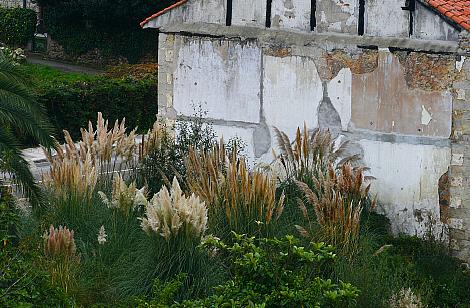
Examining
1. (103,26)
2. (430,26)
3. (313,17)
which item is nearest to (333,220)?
(430,26)

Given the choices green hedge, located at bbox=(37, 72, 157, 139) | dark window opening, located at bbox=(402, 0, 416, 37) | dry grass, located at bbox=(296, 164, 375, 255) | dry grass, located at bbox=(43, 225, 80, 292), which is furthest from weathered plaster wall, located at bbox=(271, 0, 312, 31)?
green hedge, located at bbox=(37, 72, 157, 139)

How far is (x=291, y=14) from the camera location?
51.4ft

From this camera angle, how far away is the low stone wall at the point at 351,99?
47.8ft

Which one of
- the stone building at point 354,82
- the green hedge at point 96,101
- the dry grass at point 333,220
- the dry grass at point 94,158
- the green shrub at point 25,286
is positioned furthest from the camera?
the green hedge at point 96,101

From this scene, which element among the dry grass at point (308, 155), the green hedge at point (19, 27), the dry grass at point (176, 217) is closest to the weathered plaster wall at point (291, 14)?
the dry grass at point (308, 155)

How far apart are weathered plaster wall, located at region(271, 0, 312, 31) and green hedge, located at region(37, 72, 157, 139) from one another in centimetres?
670

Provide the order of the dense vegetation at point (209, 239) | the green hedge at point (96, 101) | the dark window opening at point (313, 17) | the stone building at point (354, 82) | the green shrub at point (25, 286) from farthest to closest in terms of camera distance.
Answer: the green hedge at point (96, 101), the dark window opening at point (313, 17), the stone building at point (354, 82), the dense vegetation at point (209, 239), the green shrub at point (25, 286)

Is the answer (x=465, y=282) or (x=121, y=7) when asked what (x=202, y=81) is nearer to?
(x=465, y=282)

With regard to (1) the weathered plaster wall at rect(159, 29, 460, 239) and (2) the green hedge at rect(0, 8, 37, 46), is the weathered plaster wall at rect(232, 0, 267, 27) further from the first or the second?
(2) the green hedge at rect(0, 8, 37, 46)

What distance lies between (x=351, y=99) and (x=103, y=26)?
19.3 m

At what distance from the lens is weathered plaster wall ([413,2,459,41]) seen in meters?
14.4

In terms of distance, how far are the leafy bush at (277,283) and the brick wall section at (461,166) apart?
3847 mm

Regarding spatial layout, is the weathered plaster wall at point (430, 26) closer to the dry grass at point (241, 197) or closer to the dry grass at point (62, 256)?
the dry grass at point (241, 197)

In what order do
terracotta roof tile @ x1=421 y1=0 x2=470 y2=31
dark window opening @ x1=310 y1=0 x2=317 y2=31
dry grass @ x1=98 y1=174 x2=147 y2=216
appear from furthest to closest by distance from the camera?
1. dark window opening @ x1=310 y1=0 x2=317 y2=31
2. terracotta roof tile @ x1=421 y1=0 x2=470 y2=31
3. dry grass @ x1=98 y1=174 x2=147 y2=216
